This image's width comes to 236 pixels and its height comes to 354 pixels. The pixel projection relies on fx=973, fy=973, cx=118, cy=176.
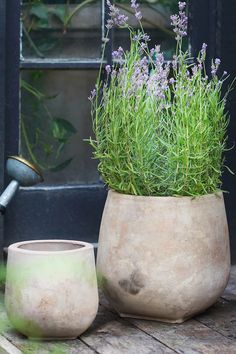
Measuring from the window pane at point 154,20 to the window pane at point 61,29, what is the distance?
0.11 m

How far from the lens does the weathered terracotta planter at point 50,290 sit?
3.06 metres

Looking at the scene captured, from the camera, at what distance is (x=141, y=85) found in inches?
130

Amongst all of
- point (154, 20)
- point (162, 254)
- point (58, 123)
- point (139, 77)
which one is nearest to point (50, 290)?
point (162, 254)

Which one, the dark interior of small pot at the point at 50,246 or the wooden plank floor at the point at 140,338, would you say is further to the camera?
the dark interior of small pot at the point at 50,246

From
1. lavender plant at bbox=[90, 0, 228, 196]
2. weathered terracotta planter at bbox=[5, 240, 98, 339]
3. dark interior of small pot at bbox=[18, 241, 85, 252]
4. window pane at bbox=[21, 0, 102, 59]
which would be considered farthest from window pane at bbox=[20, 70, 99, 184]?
weathered terracotta planter at bbox=[5, 240, 98, 339]

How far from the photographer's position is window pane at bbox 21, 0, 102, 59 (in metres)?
3.97

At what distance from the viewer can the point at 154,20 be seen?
411 cm

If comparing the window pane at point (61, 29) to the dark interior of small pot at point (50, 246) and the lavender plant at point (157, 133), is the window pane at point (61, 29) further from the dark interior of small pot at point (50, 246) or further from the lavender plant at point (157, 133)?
the dark interior of small pot at point (50, 246)

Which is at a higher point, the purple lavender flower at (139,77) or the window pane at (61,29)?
the window pane at (61,29)

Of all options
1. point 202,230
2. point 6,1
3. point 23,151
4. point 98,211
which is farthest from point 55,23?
point 202,230

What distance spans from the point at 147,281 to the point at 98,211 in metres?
0.86

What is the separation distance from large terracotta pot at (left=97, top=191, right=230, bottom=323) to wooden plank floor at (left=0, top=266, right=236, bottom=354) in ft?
0.21

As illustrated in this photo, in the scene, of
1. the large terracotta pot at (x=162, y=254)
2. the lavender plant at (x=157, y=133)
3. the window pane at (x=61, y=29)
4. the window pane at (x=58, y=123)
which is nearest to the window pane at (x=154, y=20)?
the window pane at (x=61, y=29)

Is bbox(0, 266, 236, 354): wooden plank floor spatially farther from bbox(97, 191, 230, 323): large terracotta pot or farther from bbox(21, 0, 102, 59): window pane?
bbox(21, 0, 102, 59): window pane
